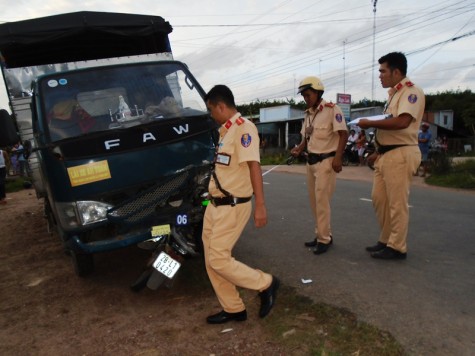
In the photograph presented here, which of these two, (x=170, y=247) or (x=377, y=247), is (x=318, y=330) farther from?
(x=377, y=247)

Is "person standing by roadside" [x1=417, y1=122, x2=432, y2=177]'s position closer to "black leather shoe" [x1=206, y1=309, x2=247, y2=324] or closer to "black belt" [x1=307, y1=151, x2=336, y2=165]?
"black belt" [x1=307, y1=151, x2=336, y2=165]

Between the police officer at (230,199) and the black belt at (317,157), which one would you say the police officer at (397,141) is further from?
the police officer at (230,199)

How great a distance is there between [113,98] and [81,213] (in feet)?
4.31

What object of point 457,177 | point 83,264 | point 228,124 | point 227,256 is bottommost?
point 457,177

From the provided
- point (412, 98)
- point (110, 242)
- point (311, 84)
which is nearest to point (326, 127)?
point (311, 84)

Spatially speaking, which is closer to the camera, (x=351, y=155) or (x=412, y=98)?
(x=412, y=98)

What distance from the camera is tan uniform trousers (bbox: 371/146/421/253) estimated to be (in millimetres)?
4113

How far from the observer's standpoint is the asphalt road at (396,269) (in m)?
2.96

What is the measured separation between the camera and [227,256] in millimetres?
3043

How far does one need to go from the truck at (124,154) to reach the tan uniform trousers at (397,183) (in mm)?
1797

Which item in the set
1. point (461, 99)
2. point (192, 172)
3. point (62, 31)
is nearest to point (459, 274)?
point (192, 172)

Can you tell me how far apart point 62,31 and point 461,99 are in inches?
1845

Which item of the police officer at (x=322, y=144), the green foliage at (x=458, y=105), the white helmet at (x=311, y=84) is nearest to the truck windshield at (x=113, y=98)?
the white helmet at (x=311, y=84)

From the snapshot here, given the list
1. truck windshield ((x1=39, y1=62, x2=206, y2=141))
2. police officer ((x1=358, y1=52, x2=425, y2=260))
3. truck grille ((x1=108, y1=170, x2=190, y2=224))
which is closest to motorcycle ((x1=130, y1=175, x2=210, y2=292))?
truck grille ((x1=108, y1=170, x2=190, y2=224))
